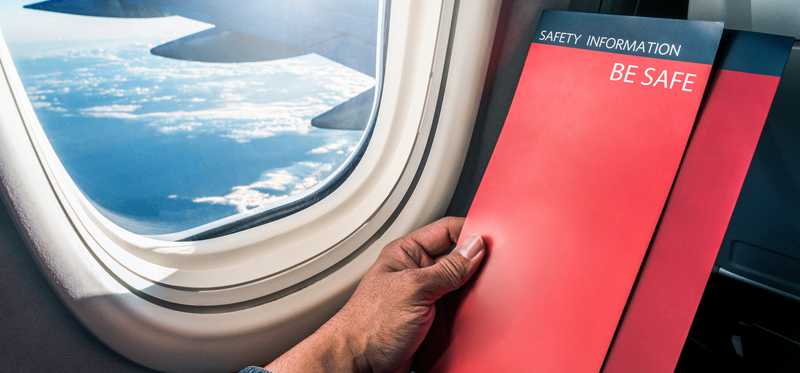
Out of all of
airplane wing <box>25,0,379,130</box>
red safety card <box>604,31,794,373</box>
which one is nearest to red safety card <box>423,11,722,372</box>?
red safety card <box>604,31,794,373</box>

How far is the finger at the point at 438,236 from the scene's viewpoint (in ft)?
3.02

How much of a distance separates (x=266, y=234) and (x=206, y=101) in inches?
14.4

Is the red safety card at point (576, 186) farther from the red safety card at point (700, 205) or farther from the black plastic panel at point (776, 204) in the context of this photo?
the black plastic panel at point (776, 204)

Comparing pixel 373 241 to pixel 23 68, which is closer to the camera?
pixel 23 68

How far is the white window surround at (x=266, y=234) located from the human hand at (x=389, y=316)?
10 cm

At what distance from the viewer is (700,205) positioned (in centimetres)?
58

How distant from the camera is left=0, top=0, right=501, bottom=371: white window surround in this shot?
672 millimetres

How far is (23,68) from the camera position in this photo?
0.71 meters

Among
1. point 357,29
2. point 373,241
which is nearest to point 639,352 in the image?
point 373,241

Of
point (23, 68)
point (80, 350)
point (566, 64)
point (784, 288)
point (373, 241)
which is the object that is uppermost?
point (566, 64)

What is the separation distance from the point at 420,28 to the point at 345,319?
63 cm

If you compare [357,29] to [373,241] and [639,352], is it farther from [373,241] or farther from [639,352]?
[639,352]

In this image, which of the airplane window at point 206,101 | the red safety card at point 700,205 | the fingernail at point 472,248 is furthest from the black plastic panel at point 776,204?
the airplane window at point 206,101

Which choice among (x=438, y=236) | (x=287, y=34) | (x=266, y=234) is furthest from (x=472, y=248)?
(x=287, y=34)
